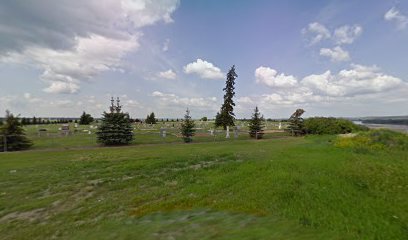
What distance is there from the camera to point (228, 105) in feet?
163

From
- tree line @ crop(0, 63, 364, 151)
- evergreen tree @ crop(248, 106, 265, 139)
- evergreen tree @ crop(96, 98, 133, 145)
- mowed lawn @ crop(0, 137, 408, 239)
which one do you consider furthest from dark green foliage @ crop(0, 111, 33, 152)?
evergreen tree @ crop(248, 106, 265, 139)

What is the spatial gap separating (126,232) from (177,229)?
94 cm

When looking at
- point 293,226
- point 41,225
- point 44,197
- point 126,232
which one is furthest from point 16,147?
point 293,226

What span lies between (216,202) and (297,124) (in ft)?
101

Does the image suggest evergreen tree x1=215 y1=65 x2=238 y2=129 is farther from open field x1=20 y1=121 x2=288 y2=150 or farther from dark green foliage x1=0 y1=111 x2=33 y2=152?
dark green foliage x1=0 y1=111 x2=33 y2=152

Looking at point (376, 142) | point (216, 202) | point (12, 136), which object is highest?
point (12, 136)

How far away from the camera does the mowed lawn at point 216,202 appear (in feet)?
17.7

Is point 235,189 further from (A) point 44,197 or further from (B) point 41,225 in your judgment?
(A) point 44,197

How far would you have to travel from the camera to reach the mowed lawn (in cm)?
541

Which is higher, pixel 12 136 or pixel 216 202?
pixel 12 136

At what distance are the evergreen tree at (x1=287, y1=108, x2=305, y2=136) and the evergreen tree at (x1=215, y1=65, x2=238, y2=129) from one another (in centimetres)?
1429


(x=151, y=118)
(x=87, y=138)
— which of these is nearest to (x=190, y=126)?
(x=87, y=138)

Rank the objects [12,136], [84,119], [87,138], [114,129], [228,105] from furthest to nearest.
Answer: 1. [84,119]
2. [228,105]
3. [87,138]
4. [114,129]
5. [12,136]

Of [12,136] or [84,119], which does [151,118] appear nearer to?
[84,119]
